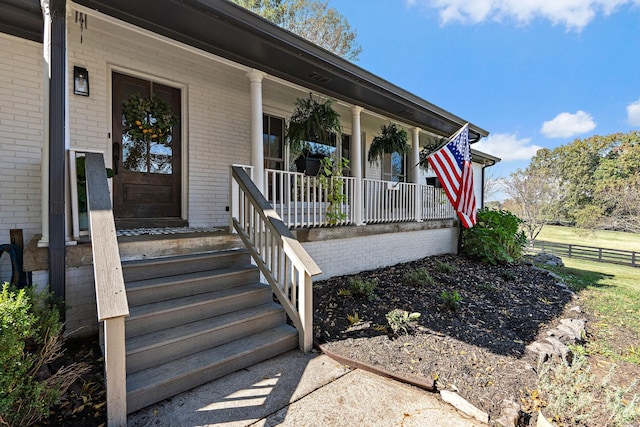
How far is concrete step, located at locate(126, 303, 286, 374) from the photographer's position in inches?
88.3

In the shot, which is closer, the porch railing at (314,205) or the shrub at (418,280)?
the porch railing at (314,205)

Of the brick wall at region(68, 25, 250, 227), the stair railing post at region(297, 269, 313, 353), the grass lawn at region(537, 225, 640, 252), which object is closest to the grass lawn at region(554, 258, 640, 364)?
the stair railing post at region(297, 269, 313, 353)

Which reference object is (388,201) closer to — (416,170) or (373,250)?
(373,250)

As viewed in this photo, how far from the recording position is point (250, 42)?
11.6 feet

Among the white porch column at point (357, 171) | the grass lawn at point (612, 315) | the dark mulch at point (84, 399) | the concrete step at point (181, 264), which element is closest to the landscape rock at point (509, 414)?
the grass lawn at point (612, 315)

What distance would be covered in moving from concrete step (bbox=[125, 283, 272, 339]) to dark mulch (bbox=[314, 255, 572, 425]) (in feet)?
2.54

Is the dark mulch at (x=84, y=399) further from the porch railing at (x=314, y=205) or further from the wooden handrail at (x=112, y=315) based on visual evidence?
the porch railing at (x=314, y=205)

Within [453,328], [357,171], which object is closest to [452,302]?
[453,328]

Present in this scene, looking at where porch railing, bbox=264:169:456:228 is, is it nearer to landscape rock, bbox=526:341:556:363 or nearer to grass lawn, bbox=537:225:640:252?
landscape rock, bbox=526:341:556:363

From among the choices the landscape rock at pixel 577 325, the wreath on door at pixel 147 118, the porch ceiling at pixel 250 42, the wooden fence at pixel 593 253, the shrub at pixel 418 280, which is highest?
the porch ceiling at pixel 250 42

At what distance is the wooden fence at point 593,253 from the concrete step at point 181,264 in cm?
1957

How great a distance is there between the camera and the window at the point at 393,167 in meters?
8.56

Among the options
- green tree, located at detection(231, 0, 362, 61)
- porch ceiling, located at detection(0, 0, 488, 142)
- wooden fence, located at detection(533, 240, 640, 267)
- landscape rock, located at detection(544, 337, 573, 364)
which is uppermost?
green tree, located at detection(231, 0, 362, 61)

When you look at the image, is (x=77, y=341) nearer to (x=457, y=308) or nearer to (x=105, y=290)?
(x=105, y=290)
